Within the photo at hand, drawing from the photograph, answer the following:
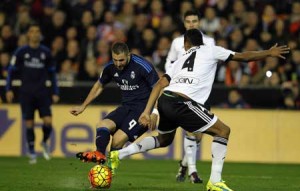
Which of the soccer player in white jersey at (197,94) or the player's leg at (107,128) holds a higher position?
the soccer player in white jersey at (197,94)

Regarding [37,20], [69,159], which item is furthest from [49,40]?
[69,159]

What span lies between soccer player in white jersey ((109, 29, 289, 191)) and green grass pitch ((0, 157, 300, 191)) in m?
0.92

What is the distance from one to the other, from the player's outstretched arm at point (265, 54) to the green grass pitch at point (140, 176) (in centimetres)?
177

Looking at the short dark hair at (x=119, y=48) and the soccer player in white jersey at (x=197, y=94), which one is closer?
the soccer player in white jersey at (x=197, y=94)

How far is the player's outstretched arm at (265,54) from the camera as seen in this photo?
31.7ft

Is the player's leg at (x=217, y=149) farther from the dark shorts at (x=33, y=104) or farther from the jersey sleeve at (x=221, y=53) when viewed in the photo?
the dark shorts at (x=33, y=104)

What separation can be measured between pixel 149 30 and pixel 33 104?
4360 millimetres

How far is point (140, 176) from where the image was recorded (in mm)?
12812

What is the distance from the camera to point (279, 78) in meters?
18.0

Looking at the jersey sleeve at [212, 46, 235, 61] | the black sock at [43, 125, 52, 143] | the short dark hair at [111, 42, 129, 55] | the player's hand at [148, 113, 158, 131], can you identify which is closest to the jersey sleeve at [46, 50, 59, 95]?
the black sock at [43, 125, 52, 143]

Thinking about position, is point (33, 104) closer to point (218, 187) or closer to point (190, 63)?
point (190, 63)

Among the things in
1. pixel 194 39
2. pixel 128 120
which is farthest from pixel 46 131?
pixel 194 39

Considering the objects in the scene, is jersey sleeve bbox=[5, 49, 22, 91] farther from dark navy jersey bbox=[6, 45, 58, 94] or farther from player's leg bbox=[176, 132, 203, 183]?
player's leg bbox=[176, 132, 203, 183]

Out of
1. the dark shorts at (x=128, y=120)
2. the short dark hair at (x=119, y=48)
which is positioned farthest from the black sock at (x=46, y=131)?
the short dark hair at (x=119, y=48)
